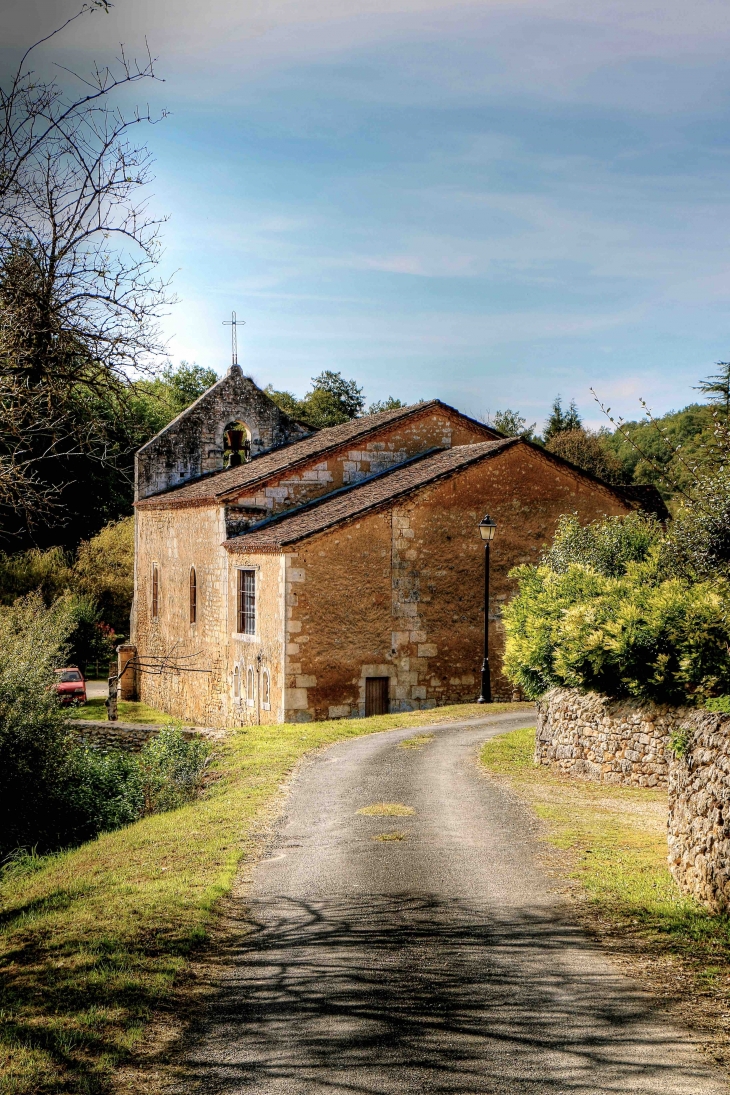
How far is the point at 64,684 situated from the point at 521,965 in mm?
25416

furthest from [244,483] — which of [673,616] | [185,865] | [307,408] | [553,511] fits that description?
[307,408]

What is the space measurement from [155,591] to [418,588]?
13505 mm

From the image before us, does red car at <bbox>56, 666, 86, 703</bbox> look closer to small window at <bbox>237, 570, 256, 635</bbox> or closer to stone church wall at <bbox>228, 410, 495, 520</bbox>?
small window at <bbox>237, 570, 256, 635</bbox>

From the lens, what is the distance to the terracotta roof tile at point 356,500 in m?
22.7

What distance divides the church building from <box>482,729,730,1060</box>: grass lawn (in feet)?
30.5

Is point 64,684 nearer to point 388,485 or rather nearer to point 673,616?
point 388,485

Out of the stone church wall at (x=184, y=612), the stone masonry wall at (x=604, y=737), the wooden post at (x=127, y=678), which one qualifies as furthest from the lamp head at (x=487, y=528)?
the wooden post at (x=127, y=678)

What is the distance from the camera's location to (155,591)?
33.9m

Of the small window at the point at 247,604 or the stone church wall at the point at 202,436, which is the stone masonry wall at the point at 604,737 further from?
the stone church wall at the point at 202,436

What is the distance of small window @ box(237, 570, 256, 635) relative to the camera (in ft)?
80.4

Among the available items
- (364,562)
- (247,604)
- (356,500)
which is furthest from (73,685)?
(364,562)

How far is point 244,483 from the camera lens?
25.6m

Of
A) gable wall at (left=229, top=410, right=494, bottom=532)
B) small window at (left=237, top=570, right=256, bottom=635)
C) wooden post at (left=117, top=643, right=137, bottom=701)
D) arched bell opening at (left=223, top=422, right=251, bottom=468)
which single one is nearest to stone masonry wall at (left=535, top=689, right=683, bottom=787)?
small window at (left=237, top=570, right=256, bottom=635)

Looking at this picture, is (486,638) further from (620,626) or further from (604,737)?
(620,626)
